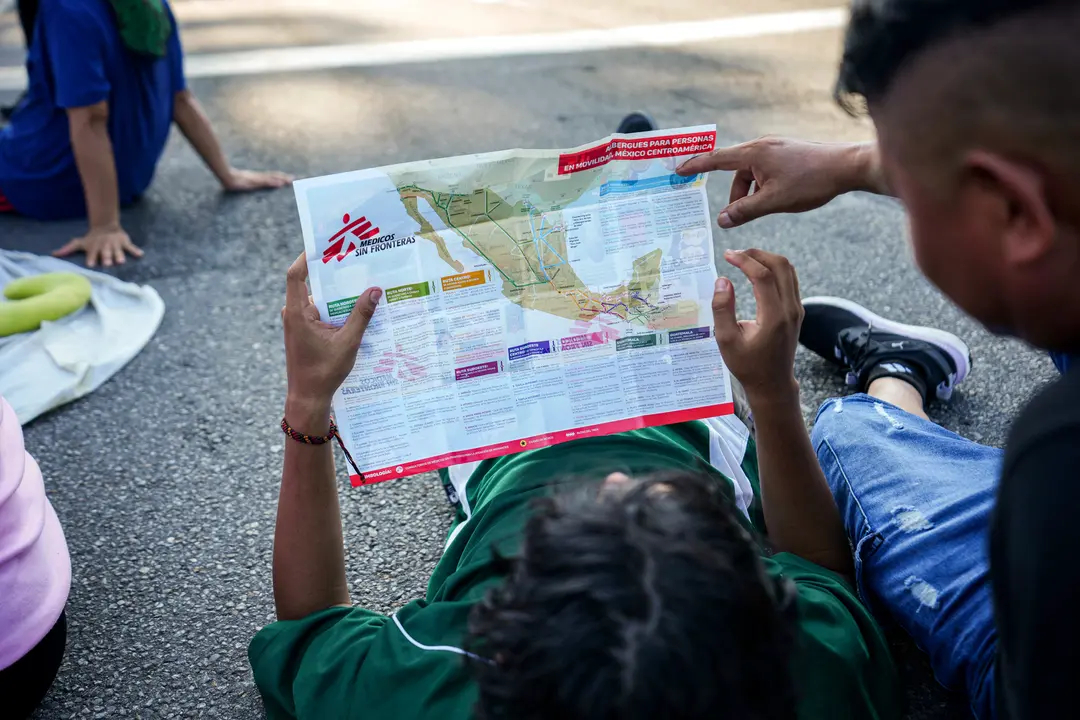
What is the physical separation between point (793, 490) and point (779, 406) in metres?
0.12

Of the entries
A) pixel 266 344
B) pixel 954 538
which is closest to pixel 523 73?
pixel 266 344

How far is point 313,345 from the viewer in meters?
1.20

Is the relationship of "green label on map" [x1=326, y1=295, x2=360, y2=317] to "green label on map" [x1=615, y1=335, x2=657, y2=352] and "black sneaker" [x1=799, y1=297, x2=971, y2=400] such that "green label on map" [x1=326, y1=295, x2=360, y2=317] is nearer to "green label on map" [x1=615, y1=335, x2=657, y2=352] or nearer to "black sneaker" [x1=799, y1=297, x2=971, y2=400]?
"green label on map" [x1=615, y1=335, x2=657, y2=352]

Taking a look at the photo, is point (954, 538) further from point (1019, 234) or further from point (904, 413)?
point (1019, 234)

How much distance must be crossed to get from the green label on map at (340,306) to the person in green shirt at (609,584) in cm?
3

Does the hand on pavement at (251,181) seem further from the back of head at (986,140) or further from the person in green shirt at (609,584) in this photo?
the back of head at (986,140)

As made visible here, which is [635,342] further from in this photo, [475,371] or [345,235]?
[345,235]

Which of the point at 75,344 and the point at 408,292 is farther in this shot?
the point at 75,344

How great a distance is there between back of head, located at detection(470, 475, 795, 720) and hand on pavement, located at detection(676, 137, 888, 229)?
697mm

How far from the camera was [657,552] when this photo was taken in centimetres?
72

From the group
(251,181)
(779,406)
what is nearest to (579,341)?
(779,406)

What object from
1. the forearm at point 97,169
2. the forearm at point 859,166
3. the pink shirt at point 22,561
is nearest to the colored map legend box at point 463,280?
the forearm at point 859,166

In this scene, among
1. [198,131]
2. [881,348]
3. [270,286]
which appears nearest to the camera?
[881,348]

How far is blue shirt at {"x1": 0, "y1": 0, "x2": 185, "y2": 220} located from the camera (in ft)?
9.48
